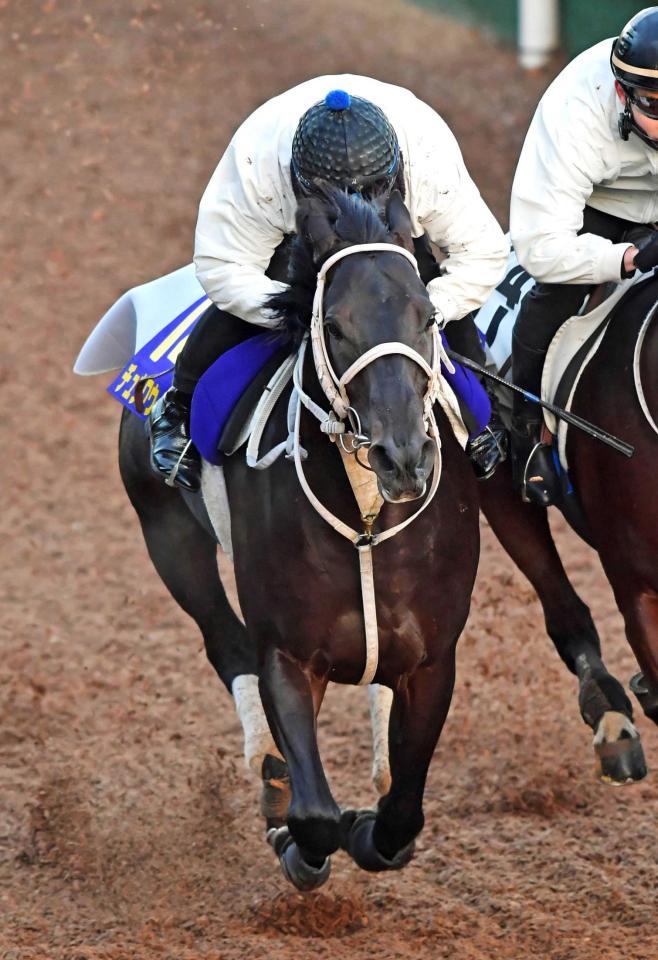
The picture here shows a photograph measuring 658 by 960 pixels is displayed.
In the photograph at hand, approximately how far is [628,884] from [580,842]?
423 mm

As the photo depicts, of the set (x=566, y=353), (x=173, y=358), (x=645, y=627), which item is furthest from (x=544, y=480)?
(x=173, y=358)

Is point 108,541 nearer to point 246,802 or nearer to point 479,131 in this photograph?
point 246,802

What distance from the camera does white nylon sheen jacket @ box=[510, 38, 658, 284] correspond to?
4.98 meters

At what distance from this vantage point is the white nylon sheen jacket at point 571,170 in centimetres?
498

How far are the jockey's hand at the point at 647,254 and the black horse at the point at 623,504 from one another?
12 cm

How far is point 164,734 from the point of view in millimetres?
6984

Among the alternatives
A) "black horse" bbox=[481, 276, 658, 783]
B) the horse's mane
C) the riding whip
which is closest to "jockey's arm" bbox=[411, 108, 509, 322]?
the riding whip

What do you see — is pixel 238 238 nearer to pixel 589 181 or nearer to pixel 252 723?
pixel 589 181

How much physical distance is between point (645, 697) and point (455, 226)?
72.6 inches

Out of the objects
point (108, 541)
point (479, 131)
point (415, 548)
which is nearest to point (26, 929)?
point (415, 548)

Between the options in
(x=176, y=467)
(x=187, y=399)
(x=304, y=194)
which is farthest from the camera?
(x=187, y=399)

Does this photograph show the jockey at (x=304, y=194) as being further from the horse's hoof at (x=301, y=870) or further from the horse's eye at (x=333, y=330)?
the horse's hoof at (x=301, y=870)

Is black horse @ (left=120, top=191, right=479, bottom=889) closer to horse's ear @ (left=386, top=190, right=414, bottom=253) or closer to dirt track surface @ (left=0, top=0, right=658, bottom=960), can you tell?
horse's ear @ (left=386, top=190, right=414, bottom=253)

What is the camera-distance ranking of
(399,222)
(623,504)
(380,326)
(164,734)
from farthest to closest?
(164,734), (623,504), (399,222), (380,326)
